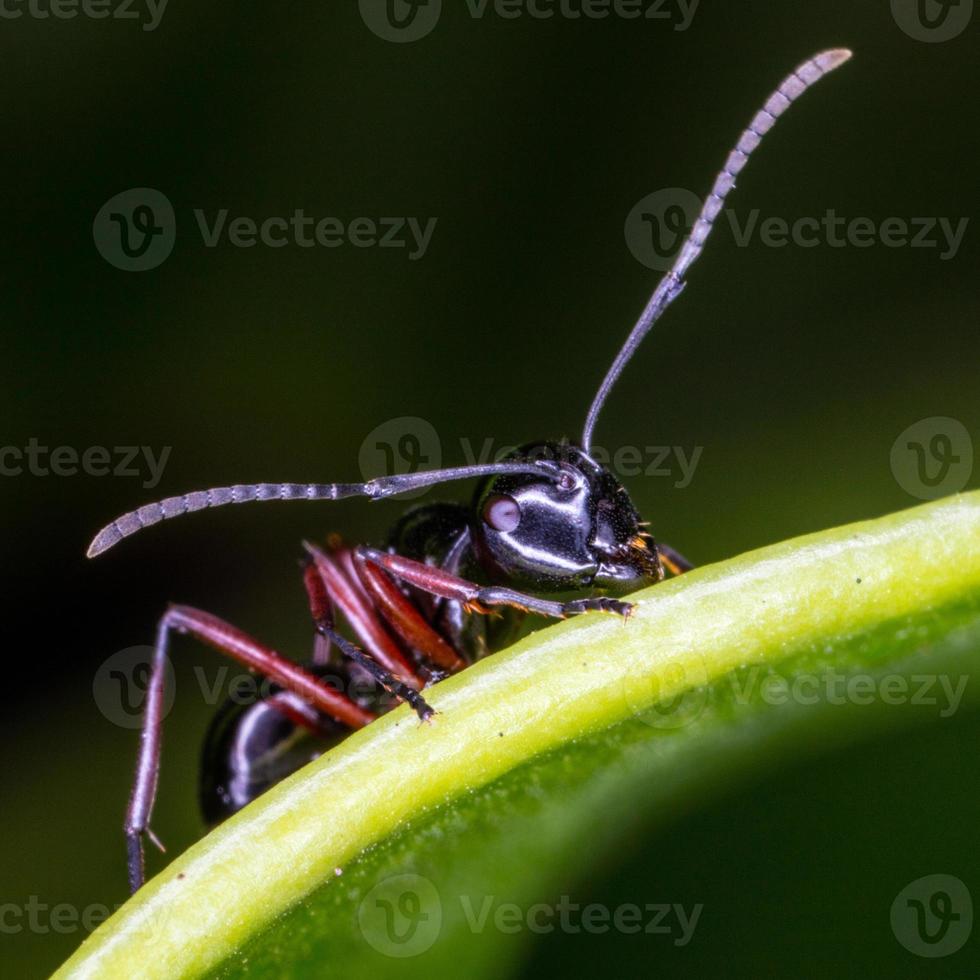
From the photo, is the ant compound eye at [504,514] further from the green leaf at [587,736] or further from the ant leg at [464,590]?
the green leaf at [587,736]

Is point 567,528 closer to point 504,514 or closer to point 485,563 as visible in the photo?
point 504,514

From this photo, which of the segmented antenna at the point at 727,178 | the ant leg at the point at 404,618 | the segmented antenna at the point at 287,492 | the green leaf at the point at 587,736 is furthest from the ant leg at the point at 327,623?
the green leaf at the point at 587,736

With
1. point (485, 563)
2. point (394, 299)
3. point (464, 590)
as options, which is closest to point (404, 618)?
point (485, 563)

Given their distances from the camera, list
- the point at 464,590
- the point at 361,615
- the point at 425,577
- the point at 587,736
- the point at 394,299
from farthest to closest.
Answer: the point at 394,299
the point at 361,615
the point at 425,577
the point at 464,590
the point at 587,736

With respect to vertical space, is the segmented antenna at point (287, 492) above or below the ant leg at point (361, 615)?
above

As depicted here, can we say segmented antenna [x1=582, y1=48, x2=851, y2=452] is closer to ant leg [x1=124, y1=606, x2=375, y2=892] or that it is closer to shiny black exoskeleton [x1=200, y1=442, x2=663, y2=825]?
shiny black exoskeleton [x1=200, y1=442, x2=663, y2=825]

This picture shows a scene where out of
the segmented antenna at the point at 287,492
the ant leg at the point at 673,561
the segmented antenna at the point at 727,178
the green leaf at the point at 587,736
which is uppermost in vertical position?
the segmented antenna at the point at 727,178

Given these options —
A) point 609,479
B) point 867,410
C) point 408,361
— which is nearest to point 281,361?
point 408,361
